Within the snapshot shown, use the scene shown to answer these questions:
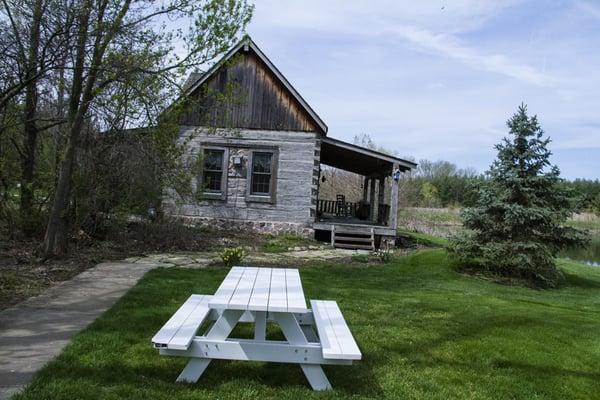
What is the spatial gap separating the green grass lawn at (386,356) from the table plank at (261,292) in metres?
0.67

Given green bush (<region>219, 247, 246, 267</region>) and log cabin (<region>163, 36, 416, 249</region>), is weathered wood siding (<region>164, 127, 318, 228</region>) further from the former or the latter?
green bush (<region>219, 247, 246, 267</region>)

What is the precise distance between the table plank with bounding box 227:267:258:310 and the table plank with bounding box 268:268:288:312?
185 millimetres

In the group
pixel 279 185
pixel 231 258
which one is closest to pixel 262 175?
pixel 279 185

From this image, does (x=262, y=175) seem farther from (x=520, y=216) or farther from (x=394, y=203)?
(x=520, y=216)

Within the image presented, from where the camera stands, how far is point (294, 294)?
14.4ft

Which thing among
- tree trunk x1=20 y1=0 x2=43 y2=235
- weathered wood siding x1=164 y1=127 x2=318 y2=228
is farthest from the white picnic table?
weathered wood siding x1=164 y1=127 x2=318 y2=228

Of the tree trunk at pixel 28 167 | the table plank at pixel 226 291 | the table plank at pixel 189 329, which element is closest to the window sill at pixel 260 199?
the tree trunk at pixel 28 167

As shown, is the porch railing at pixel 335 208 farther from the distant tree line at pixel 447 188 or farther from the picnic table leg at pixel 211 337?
the picnic table leg at pixel 211 337

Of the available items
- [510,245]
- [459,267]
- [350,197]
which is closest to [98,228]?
[459,267]

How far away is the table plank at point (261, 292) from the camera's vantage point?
3.79 meters

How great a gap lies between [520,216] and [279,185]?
303 inches

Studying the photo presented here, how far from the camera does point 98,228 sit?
39.3 feet

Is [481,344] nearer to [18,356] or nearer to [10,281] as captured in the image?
[18,356]

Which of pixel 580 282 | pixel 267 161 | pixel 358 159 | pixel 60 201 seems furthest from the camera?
pixel 358 159
